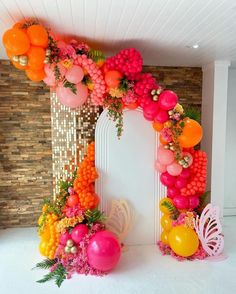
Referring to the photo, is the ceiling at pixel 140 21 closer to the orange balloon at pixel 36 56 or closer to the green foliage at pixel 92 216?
the orange balloon at pixel 36 56

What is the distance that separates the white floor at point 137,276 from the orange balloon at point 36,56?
2232 millimetres

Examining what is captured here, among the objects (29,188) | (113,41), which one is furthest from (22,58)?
(29,188)

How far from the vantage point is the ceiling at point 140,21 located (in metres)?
2.01

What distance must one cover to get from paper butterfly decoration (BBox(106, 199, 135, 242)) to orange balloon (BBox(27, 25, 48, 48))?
201 cm

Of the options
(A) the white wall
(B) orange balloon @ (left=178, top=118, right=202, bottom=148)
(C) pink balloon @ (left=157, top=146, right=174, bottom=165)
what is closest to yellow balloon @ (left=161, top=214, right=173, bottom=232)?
(C) pink balloon @ (left=157, top=146, right=174, bottom=165)

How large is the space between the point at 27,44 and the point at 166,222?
2583mm

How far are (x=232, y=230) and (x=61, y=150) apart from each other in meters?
2.89

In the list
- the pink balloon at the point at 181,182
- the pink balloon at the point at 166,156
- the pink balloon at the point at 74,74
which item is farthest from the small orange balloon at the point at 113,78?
the pink balloon at the point at 181,182

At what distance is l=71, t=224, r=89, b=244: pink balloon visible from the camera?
2662 mm

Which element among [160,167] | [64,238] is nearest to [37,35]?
[160,167]

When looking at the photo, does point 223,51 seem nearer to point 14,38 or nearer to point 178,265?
point 14,38

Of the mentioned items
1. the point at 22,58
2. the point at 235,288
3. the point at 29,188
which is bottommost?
the point at 235,288

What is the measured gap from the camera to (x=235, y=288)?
2.41 m

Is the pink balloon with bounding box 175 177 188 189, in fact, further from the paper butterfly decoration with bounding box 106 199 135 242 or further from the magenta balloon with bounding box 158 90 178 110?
the magenta balloon with bounding box 158 90 178 110
